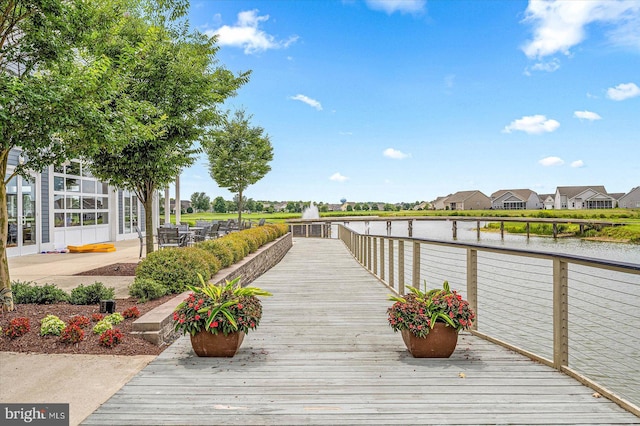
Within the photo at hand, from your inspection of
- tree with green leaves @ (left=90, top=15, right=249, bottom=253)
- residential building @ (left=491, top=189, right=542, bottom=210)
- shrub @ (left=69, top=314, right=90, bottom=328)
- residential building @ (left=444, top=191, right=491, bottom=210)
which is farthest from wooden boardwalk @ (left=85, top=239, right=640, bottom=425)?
residential building @ (left=444, top=191, right=491, bottom=210)

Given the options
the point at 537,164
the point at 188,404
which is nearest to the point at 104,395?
the point at 188,404

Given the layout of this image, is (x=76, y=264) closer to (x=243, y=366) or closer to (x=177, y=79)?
(x=177, y=79)

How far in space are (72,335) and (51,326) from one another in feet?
1.21

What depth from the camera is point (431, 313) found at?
11.6 ft

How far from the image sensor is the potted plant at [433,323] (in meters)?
3.50

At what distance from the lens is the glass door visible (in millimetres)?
11758

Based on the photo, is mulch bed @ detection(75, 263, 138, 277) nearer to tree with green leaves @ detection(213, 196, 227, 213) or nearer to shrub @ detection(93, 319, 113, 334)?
shrub @ detection(93, 319, 113, 334)

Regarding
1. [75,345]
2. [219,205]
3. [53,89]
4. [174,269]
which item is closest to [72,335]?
[75,345]

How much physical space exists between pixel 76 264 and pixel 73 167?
21.7ft

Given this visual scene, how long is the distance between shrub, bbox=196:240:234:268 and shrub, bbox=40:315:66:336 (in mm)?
3002

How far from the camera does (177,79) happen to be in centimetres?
781

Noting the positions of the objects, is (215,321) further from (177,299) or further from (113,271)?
(113,271)

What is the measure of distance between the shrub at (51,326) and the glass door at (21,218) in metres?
9.29

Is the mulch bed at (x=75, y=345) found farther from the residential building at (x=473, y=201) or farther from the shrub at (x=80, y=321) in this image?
the residential building at (x=473, y=201)
